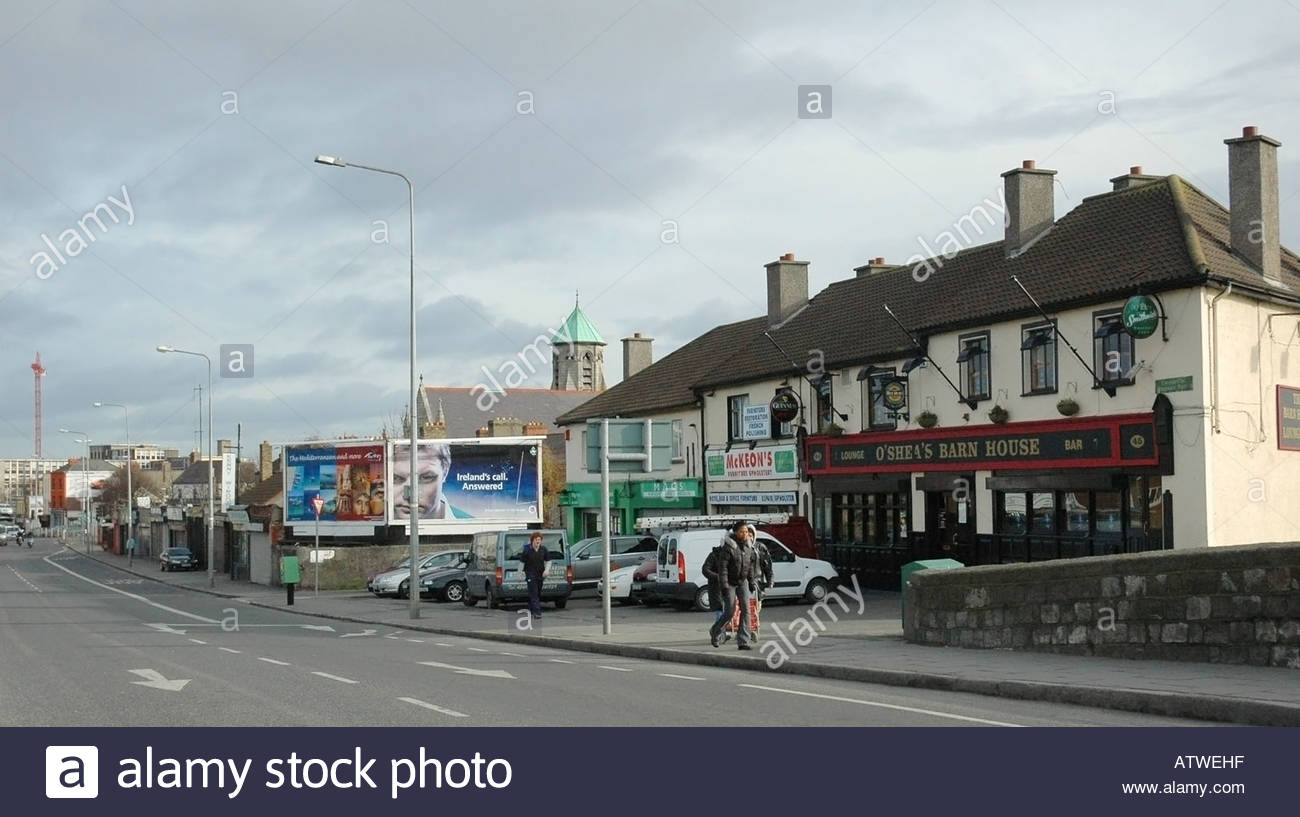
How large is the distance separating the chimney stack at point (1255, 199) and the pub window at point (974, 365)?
218 inches

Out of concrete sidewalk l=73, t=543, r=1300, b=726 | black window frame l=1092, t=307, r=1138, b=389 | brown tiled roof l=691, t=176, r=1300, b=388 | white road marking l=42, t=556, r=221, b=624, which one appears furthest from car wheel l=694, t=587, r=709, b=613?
white road marking l=42, t=556, r=221, b=624

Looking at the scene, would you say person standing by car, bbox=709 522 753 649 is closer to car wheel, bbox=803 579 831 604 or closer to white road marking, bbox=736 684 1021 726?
white road marking, bbox=736 684 1021 726

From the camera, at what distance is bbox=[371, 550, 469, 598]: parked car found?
42.0 meters

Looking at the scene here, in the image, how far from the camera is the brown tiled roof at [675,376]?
4269 cm

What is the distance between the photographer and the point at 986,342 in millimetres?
28797

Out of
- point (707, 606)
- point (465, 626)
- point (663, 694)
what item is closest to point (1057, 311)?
point (707, 606)

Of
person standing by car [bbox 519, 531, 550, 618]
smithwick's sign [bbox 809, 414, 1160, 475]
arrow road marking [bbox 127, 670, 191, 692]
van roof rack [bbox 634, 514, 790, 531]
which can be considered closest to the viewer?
arrow road marking [bbox 127, 670, 191, 692]

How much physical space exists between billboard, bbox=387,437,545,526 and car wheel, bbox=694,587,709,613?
25.9 m

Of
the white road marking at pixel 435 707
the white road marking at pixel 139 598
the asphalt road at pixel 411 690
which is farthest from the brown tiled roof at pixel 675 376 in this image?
the white road marking at pixel 435 707

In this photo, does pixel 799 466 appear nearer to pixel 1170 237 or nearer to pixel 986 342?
pixel 986 342

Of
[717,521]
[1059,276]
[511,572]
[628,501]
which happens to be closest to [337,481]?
[628,501]

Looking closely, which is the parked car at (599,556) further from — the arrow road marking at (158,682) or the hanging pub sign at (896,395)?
the arrow road marking at (158,682)

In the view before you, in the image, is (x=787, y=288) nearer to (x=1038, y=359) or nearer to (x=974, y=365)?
(x=974, y=365)

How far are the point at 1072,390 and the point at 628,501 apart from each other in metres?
20.8
